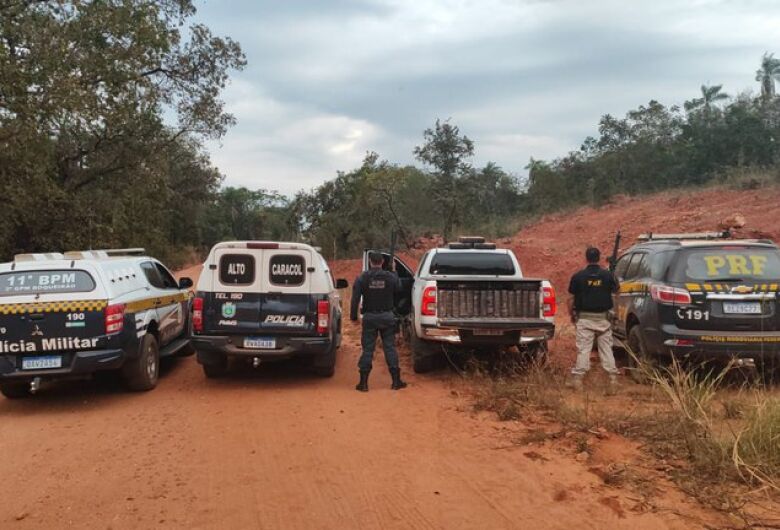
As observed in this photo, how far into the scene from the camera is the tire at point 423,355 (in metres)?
8.58

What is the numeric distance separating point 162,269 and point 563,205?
98.1ft

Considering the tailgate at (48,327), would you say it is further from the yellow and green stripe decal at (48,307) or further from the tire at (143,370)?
the tire at (143,370)

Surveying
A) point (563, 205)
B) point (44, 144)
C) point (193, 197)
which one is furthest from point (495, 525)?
point (193, 197)

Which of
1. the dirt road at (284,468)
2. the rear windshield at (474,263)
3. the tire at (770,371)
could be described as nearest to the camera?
the dirt road at (284,468)

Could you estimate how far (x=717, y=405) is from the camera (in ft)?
21.1

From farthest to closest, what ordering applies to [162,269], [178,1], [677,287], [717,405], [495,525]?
[178,1] < [162,269] < [677,287] < [717,405] < [495,525]

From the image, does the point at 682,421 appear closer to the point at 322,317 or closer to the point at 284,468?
the point at 284,468

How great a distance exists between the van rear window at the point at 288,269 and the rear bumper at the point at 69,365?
2157 millimetres

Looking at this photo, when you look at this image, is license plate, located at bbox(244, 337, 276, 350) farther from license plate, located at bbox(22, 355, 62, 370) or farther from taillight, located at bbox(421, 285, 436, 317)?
license plate, located at bbox(22, 355, 62, 370)

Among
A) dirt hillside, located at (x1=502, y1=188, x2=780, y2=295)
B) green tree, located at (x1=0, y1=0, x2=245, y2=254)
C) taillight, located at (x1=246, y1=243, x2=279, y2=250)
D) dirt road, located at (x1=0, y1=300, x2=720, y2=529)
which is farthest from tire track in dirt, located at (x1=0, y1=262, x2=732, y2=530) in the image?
dirt hillside, located at (x1=502, y1=188, x2=780, y2=295)

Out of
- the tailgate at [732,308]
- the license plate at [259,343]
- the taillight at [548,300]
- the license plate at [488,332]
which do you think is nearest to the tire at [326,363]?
the license plate at [259,343]

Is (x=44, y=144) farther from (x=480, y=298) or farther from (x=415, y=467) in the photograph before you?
(x=415, y=467)

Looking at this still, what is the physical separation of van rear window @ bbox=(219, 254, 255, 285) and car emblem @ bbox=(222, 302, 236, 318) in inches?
11.5

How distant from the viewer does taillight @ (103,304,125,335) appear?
7.19 meters
